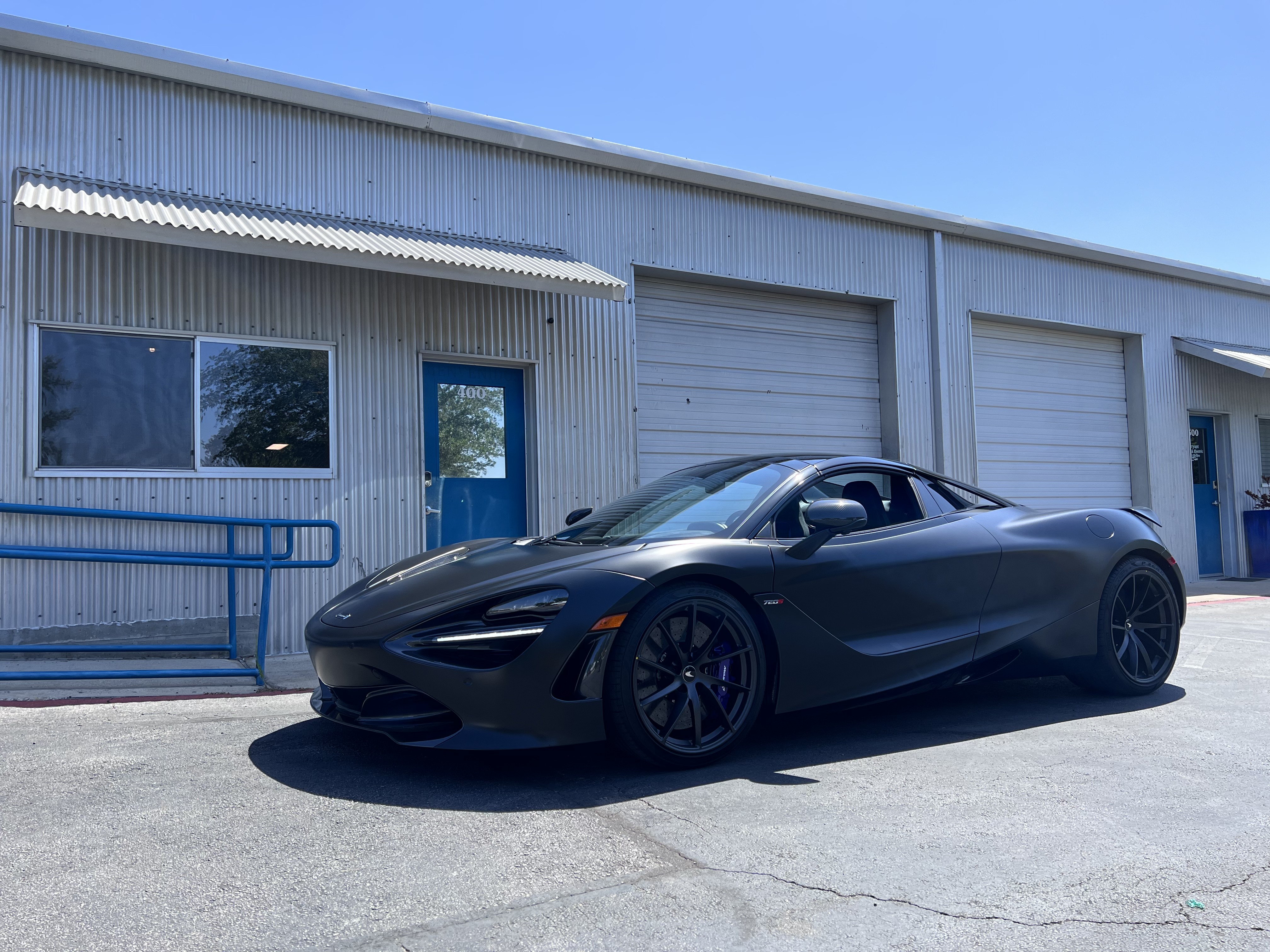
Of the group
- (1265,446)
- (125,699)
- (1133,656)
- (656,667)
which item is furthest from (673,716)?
(1265,446)

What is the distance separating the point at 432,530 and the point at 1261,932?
249 inches

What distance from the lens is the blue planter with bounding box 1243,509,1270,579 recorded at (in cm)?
1328

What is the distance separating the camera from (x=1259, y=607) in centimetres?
966

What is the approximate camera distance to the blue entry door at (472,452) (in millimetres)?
7918

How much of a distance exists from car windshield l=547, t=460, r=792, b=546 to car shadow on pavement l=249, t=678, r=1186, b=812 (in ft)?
2.89

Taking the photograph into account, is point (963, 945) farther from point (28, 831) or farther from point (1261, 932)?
point (28, 831)

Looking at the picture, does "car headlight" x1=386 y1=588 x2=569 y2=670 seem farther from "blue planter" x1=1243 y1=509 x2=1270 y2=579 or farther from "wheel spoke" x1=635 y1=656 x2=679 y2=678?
"blue planter" x1=1243 y1=509 x2=1270 y2=579

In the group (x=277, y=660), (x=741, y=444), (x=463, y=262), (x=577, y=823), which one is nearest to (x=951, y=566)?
(x=577, y=823)

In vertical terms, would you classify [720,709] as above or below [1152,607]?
below

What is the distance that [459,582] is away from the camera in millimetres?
3826

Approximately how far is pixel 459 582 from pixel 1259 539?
43.4 feet

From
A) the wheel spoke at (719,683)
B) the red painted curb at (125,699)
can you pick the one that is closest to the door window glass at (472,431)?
the red painted curb at (125,699)

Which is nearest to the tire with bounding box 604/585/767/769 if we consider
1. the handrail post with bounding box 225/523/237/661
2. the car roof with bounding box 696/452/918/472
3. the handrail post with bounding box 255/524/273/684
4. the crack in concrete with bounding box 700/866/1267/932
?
the car roof with bounding box 696/452/918/472

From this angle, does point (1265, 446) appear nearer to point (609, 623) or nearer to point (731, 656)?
point (731, 656)
